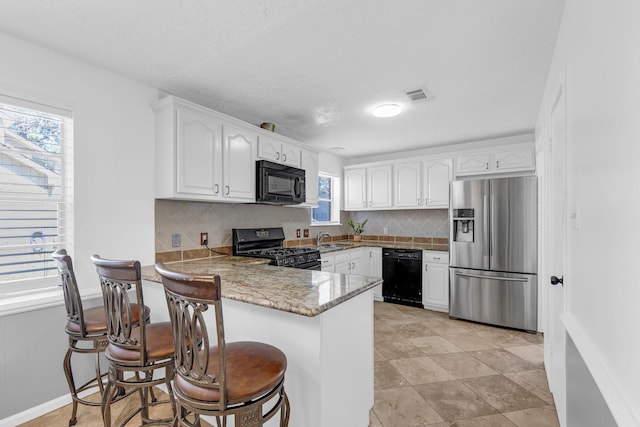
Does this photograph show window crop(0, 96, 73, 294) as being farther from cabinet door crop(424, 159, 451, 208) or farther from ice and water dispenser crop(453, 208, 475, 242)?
cabinet door crop(424, 159, 451, 208)

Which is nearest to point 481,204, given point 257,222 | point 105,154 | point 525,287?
point 525,287

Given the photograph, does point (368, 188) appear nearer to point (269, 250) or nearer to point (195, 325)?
point (269, 250)

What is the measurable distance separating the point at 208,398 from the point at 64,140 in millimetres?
2102

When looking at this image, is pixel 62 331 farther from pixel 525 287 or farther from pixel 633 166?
pixel 525 287

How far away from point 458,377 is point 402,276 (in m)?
2.12

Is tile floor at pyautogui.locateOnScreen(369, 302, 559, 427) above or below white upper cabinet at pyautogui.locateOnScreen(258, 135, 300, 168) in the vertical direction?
below

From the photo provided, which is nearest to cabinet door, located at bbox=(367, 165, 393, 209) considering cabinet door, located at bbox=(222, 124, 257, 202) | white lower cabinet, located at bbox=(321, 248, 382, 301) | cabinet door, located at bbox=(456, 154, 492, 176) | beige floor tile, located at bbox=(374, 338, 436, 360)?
white lower cabinet, located at bbox=(321, 248, 382, 301)

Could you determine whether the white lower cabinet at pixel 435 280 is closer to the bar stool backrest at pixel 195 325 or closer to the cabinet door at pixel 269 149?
the cabinet door at pixel 269 149

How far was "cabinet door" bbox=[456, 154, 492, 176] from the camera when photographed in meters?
4.19

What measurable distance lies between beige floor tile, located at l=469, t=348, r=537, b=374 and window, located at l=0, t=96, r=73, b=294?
353 centimetres

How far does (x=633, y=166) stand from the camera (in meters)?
0.79

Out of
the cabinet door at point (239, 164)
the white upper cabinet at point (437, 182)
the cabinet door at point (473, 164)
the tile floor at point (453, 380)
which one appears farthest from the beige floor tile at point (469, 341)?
the cabinet door at point (239, 164)

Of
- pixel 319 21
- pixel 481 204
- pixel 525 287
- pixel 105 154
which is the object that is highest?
pixel 319 21

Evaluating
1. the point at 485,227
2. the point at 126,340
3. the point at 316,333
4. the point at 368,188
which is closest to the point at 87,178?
the point at 126,340
